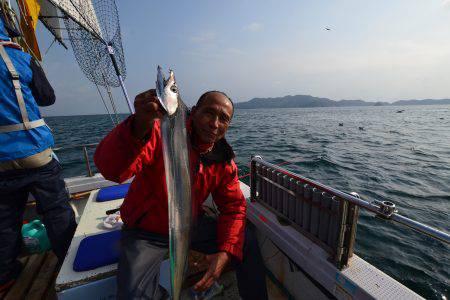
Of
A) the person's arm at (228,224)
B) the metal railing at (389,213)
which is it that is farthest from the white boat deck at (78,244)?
the metal railing at (389,213)

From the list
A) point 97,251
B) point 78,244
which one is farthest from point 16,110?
point 97,251

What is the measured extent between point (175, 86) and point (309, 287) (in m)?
2.95

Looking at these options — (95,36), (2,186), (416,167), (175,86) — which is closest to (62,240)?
(2,186)

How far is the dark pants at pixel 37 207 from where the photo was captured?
2.86m

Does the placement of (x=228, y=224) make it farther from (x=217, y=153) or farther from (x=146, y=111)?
(x=146, y=111)

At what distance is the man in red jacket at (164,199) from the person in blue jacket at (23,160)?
1.27 m

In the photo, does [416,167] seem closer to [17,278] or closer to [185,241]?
[185,241]

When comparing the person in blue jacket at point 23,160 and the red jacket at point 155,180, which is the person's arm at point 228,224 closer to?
the red jacket at point 155,180

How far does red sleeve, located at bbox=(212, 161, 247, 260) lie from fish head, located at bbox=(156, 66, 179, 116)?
4.87ft

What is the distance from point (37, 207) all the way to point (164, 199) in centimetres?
191

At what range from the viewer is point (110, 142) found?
192 centimetres

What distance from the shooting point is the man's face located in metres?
2.40

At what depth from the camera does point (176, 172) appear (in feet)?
5.48

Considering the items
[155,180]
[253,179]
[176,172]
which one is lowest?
[253,179]
